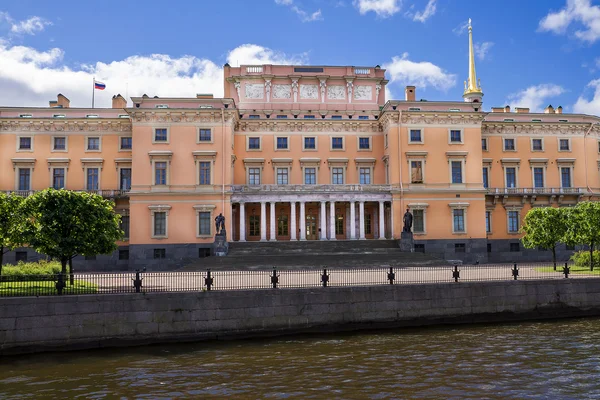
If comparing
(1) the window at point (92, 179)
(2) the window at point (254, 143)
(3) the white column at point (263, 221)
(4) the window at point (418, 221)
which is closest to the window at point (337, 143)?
(2) the window at point (254, 143)

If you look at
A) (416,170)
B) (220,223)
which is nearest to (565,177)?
(416,170)

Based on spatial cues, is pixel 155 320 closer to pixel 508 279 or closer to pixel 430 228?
pixel 508 279

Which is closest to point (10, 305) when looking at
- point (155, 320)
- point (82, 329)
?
point (82, 329)

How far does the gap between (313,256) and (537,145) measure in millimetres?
27257

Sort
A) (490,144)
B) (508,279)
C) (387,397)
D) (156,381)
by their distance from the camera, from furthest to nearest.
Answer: (490,144)
(508,279)
(156,381)
(387,397)

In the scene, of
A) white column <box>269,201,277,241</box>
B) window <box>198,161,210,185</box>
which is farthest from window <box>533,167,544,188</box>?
window <box>198,161,210,185</box>

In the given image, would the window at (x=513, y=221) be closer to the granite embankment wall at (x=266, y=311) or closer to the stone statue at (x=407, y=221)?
the stone statue at (x=407, y=221)

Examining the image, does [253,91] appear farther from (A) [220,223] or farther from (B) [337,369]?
(B) [337,369]

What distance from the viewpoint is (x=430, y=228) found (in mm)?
46375

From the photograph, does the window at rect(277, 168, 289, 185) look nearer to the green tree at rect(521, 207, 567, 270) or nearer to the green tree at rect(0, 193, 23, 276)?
the green tree at rect(521, 207, 567, 270)

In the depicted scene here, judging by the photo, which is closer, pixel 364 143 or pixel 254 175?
pixel 254 175

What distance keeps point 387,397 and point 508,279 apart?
14444mm

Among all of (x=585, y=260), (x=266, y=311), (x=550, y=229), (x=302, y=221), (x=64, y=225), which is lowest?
(x=266, y=311)

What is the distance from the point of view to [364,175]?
50.1m
